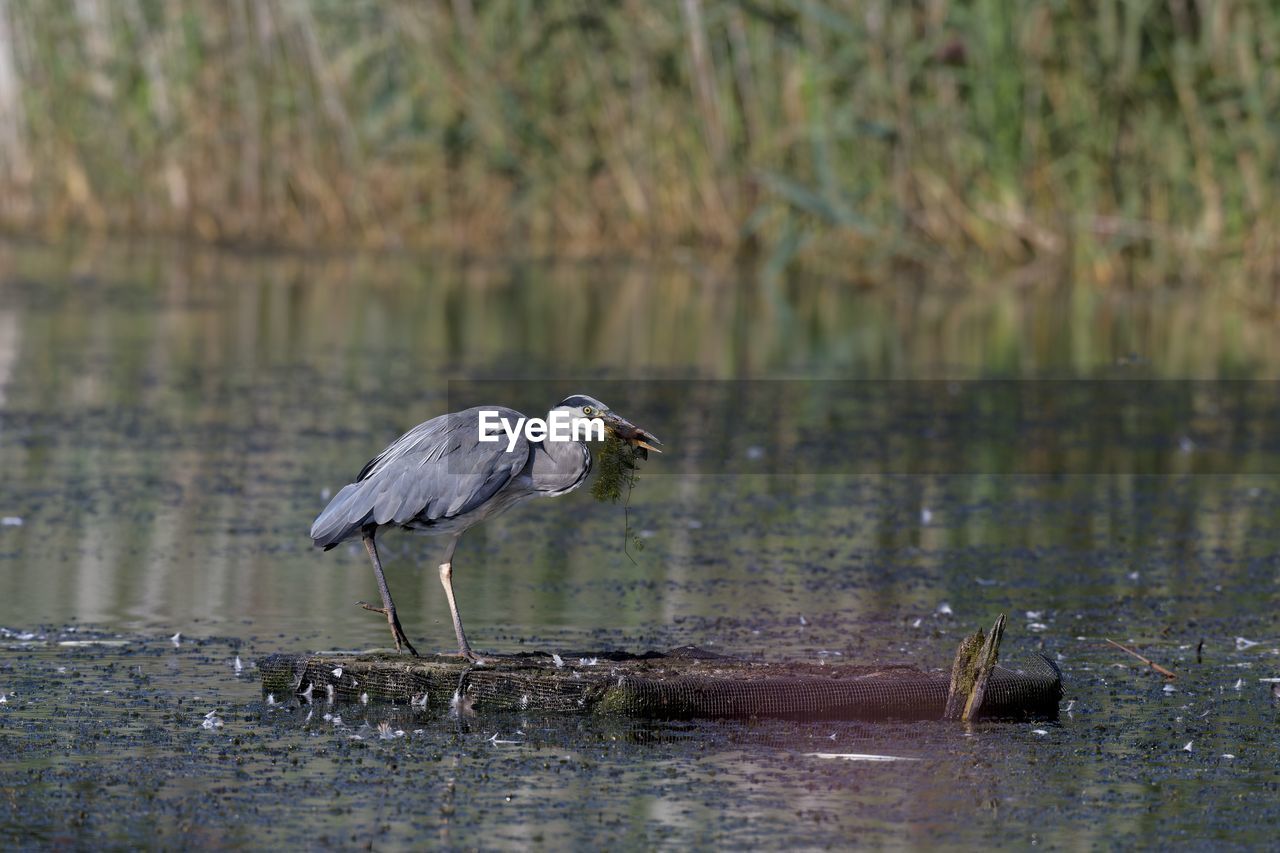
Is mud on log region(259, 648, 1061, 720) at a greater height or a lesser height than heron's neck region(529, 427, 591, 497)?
lesser

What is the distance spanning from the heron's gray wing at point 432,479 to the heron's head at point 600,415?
131mm

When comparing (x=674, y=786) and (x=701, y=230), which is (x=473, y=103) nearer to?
(x=701, y=230)

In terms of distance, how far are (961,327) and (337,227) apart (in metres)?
8.98

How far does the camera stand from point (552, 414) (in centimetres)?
577

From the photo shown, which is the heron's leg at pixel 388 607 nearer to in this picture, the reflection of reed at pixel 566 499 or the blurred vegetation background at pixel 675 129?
the reflection of reed at pixel 566 499

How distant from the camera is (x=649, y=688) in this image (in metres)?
5.48

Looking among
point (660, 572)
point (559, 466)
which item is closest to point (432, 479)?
point (559, 466)

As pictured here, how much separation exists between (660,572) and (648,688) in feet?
7.28

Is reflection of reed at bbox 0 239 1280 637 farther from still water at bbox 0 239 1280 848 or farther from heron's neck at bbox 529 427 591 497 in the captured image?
heron's neck at bbox 529 427 591 497

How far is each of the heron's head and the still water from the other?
77cm

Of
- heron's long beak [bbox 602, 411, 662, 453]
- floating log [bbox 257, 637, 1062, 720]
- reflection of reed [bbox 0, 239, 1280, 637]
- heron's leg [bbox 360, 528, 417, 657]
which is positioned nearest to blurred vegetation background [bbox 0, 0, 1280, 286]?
reflection of reed [bbox 0, 239, 1280, 637]

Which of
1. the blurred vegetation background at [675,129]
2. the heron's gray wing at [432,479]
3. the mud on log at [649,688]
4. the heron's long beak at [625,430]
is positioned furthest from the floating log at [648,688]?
the blurred vegetation background at [675,129]

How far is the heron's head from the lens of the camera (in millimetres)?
5758

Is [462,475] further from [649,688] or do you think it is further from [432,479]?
[649,688]
